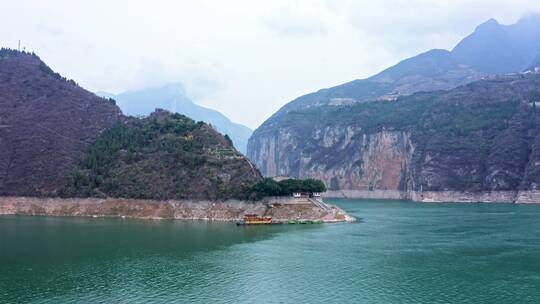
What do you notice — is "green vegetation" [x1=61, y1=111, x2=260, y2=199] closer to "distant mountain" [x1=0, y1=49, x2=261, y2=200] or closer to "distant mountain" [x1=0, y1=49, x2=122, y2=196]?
"distant mountain" [x1=0, y1=49, x2=261, y2=200]

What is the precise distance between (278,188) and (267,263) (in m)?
50.0

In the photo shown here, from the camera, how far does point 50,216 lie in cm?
12188

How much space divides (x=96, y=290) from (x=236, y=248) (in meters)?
28.6

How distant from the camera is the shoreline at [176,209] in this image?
11475 centimetres

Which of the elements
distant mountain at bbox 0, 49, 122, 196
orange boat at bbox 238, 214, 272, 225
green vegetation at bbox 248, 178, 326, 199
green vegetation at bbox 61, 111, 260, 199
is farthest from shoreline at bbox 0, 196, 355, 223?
distant mountain at bbox 0, 49, 122, 196

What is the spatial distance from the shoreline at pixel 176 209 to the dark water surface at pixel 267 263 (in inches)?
405

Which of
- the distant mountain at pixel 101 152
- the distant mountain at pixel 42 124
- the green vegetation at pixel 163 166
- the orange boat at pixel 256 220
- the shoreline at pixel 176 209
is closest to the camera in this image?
the orange boat at pixel 256 220

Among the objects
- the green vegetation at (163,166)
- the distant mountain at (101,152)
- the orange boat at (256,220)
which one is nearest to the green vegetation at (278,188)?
the distant mountain at (101,152)

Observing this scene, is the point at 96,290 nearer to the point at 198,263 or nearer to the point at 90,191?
the point at 198,263

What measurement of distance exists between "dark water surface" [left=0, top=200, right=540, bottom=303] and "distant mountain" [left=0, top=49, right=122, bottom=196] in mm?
29358

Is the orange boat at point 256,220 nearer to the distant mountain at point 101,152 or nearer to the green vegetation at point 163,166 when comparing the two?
the green vegetation at point 163,166

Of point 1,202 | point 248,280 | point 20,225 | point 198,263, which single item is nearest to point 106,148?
point 1,202

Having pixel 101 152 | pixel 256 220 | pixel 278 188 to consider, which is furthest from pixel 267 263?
pixel 101 152

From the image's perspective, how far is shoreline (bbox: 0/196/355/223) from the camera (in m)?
115
